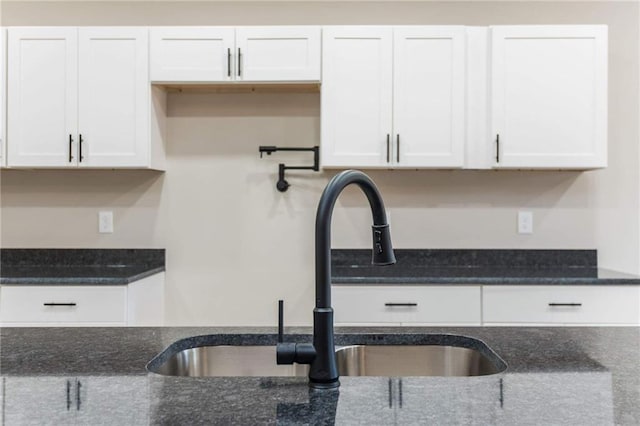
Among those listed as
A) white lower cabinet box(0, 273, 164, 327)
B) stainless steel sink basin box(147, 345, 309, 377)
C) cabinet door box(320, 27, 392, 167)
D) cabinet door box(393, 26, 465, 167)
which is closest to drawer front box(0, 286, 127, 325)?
white lower cabinet box(0, 273, 164, 327)

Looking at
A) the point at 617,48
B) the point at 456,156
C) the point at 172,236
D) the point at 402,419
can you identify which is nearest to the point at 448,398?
the point at 402,419

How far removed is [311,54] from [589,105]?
1.52m

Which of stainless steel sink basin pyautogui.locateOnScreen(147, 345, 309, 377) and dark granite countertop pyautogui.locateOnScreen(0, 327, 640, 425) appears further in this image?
stainless steel sink basin pyautogui.locateOnScreen(147, 345, 309, 377)

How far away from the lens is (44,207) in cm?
323

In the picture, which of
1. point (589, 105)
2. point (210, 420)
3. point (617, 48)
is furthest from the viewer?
point (617, 48)

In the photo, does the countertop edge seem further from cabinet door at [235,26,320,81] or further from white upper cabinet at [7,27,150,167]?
cabinet door at [235,26,320,81]

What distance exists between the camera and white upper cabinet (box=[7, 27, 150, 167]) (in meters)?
2.86

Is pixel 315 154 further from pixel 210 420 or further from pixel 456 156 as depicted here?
pixel 210 420

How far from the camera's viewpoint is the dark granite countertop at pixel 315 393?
0.77 m

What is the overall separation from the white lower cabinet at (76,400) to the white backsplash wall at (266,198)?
2.28 m

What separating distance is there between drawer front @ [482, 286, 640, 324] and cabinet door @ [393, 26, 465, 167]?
762 mm

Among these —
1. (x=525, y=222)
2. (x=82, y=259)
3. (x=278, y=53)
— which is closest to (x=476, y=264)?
(x=525, y=222)

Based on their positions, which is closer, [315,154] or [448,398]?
[448,398]

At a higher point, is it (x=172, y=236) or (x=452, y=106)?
(x=452, y=106)
